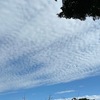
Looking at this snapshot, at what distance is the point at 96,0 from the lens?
78.7 feet

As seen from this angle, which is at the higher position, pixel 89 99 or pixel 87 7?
pixel 89 99

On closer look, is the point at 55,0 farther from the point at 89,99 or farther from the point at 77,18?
the point at 89,99

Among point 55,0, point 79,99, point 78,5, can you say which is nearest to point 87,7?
point 78,5

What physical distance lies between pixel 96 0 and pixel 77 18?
2523 mm

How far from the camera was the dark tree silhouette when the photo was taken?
2488 cm

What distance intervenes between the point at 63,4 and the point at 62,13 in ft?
2.50

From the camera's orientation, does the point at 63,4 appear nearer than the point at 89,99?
Yes

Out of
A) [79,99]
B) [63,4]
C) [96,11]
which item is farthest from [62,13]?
[79,99]

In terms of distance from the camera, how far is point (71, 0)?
2519 cm

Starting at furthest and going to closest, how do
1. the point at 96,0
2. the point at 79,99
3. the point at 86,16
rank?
1. the point at 79,99
2. the point at 86,16
3. the point at 96,0

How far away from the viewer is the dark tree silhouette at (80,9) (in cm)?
2488

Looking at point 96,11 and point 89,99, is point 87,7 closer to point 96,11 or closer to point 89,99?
point 96,11

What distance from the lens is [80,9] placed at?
2528 centimetres

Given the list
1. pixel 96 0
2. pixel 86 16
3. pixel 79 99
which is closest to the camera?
pixel 96 0
